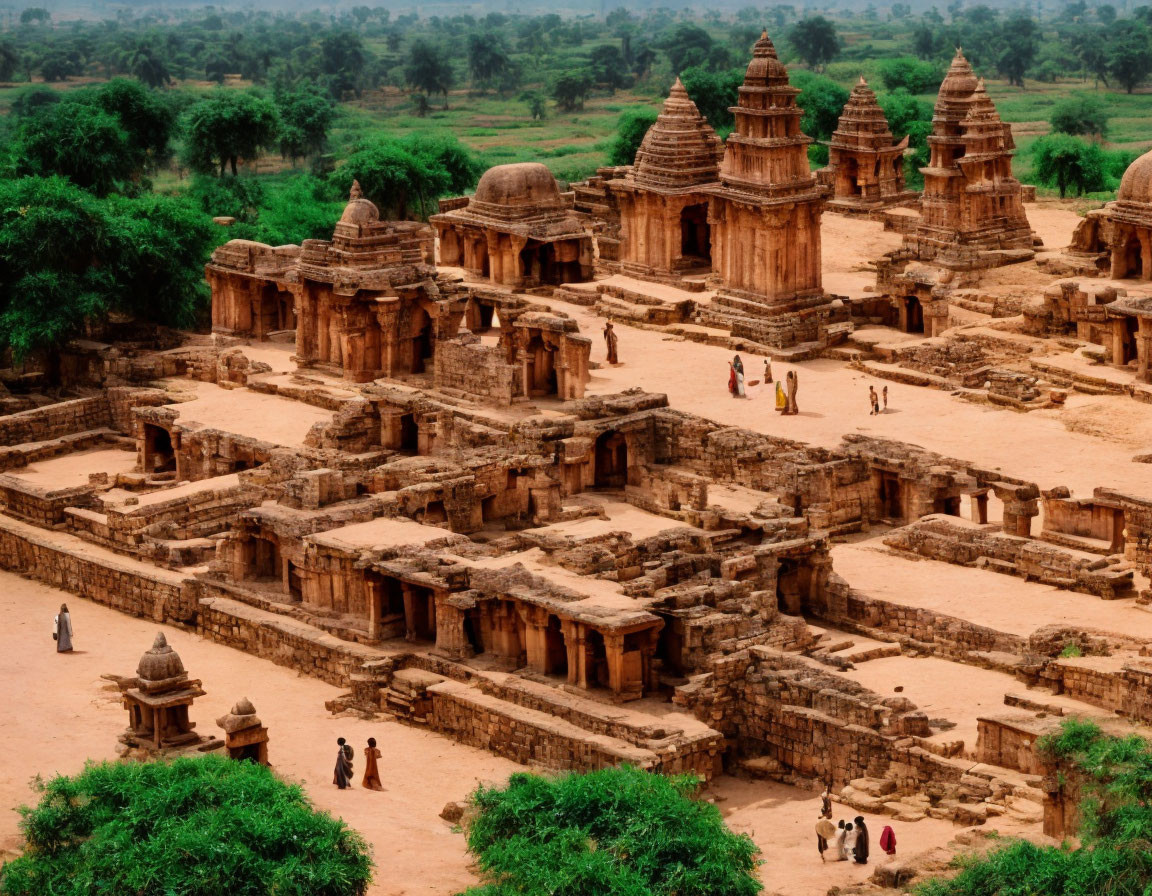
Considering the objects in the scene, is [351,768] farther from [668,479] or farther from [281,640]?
[668,479]

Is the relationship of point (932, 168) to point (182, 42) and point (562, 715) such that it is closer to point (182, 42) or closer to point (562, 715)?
point (562, 715)

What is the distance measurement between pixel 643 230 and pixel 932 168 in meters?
7.43

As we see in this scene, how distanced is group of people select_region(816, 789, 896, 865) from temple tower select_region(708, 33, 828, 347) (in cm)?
2472

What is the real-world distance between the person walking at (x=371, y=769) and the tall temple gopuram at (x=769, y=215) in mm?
22725

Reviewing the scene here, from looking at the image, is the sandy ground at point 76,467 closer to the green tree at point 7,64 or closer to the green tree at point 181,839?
the green tree at point 181,839

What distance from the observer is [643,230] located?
59.4 meters

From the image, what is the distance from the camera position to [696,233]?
198 ft

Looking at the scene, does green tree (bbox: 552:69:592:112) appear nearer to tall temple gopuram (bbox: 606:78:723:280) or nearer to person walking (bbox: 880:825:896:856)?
tall temple gopuram (bbox: 606:78:723:280)

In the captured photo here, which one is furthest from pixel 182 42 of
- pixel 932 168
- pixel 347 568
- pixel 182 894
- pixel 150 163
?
pixel 182 894

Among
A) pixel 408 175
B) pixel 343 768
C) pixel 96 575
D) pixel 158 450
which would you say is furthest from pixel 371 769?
pixel 408 175

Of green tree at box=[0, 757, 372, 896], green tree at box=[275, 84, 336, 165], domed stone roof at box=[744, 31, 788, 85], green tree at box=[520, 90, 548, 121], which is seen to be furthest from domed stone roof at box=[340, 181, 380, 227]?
green tree at box=[520, 90, 548, 121]

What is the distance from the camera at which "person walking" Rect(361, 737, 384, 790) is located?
32312 mm

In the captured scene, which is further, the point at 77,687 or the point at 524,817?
the point at 77,687

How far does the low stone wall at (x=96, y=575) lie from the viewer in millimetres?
38844
